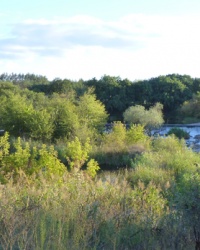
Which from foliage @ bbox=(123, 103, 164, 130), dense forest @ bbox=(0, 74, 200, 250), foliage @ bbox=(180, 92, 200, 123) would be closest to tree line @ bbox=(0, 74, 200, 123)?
foliage @ bbox=(180, 92, 200, 123)

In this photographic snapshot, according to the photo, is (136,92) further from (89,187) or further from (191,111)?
(89,187)

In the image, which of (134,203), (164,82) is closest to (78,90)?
(164,82)

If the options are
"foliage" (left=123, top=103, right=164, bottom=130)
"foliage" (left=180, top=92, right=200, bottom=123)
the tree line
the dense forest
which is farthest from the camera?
the tree line

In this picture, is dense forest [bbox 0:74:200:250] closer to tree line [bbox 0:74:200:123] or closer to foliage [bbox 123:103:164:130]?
foliage [bbox 123:103:164:130]

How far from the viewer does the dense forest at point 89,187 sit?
4.88 meters

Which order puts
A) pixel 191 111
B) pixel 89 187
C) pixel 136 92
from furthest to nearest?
pixel 136 92 < pixel 191 111 < pixel 89 187

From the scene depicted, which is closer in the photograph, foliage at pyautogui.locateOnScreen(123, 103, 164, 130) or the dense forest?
the dense forest

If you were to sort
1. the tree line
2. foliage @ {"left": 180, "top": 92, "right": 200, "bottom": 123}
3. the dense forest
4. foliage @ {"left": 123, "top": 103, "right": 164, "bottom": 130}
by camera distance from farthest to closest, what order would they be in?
1. the tree line
2. foliage @ {"left": 180, "top": 92, "right": 200, "bottom": 123}
3. foliage @ {"left": 123, "top": 103, "right": 164, "bottom": 130}
4. the dense forest

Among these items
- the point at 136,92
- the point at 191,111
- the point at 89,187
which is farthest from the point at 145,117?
the point at 89,187

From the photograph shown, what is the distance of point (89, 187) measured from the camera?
682cm

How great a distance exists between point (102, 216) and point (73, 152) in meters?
8.88

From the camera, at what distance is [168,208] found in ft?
18.8

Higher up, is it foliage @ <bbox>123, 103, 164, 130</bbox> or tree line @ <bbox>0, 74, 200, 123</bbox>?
tree line @ <bbox>0, 74, 200, 123</bbox>

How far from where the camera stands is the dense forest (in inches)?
192
